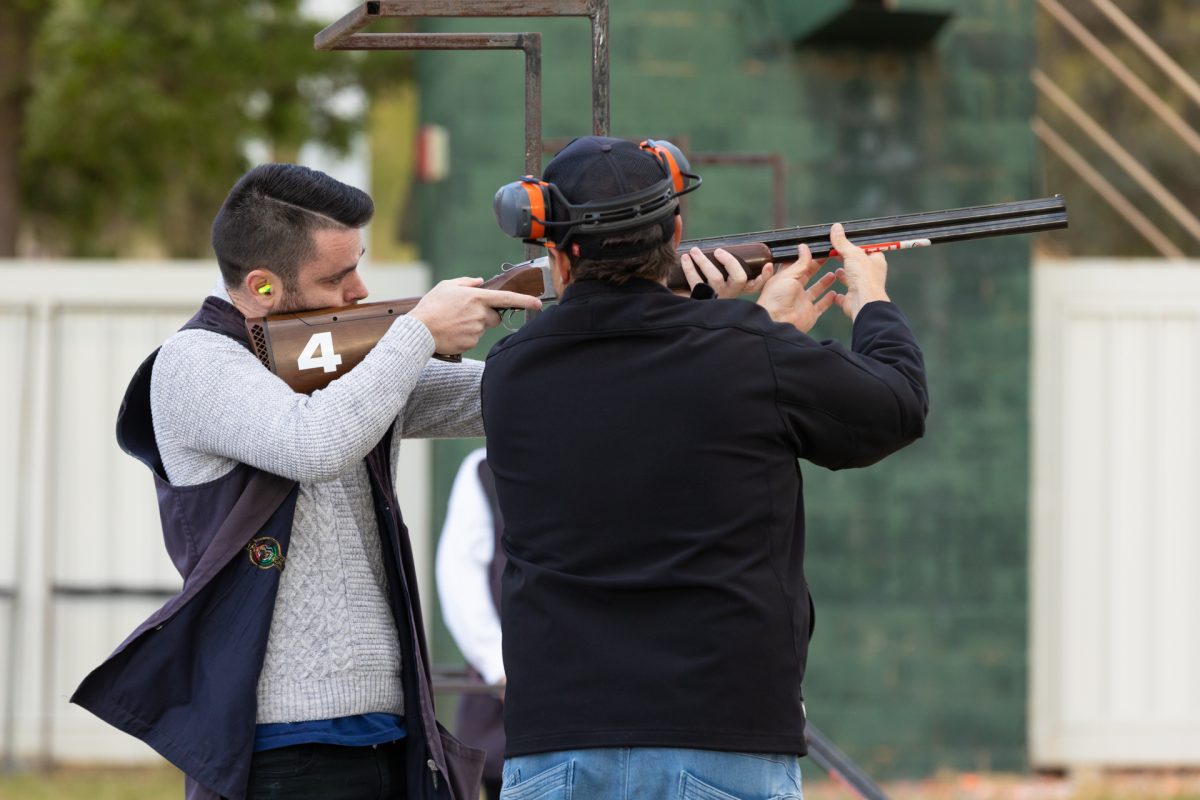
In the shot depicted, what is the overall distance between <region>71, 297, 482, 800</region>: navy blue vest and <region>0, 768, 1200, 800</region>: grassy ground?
15.5 ft

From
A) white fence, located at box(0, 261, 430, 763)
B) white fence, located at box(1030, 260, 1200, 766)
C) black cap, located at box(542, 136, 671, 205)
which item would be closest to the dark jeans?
black cap, located at box(542, 136, 671, 205)

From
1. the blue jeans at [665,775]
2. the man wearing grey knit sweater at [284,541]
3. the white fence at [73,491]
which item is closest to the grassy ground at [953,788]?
the white fence at [73,491]

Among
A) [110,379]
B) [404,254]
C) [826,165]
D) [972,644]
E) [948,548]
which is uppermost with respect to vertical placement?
[404,254]

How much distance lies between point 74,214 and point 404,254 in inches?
315

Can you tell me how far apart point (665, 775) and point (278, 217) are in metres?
1.26

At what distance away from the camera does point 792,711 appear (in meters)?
2.48

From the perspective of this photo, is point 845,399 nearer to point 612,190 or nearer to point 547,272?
point 612,190

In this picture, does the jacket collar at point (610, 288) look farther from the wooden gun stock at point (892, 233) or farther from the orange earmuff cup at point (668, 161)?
the wooden gun stock at point (892, 233)

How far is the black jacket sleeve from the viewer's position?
246 cm

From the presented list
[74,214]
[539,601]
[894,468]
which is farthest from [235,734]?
[74,214]

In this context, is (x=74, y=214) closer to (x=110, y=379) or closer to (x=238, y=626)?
(x=110, y=379)

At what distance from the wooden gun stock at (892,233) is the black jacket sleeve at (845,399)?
0.48m

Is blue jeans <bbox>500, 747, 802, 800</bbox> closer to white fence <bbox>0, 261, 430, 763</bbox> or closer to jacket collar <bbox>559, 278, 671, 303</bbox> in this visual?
jacket collar <bbox>559, 278, 671, 303</bbox>

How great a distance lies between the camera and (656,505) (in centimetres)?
244
